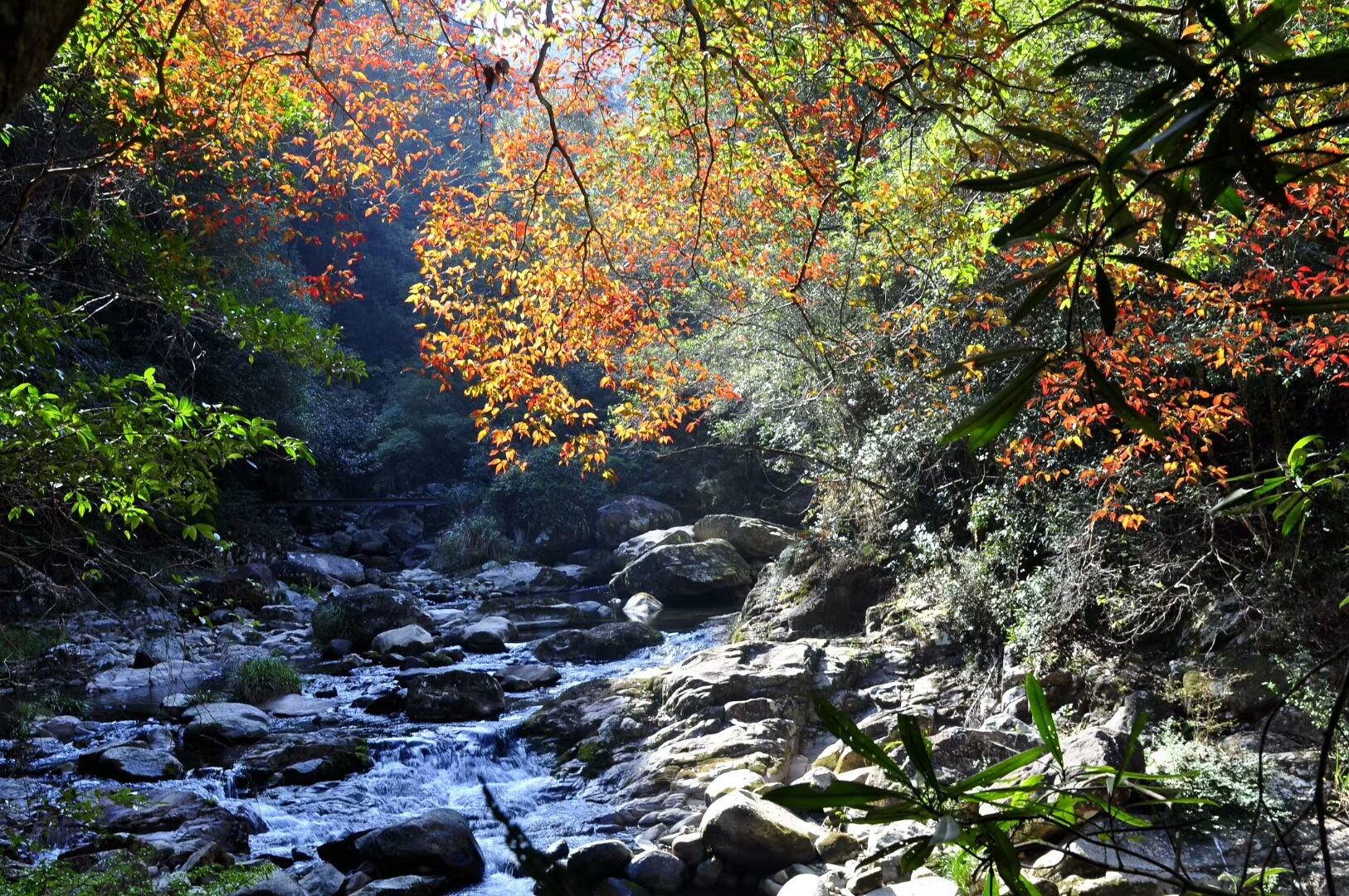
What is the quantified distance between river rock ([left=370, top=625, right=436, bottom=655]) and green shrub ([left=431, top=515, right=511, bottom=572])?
6068 mm

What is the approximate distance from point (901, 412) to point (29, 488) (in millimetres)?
6599

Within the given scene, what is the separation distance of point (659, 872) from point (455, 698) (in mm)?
3763

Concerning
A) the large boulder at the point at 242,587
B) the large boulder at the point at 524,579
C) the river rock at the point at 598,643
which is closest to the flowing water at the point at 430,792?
the river rock at the point at 598,643

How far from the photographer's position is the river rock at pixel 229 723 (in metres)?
7.28

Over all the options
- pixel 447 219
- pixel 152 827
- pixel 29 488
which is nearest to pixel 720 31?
pixel 447 219

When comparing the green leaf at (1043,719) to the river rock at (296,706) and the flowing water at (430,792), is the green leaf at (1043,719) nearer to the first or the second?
the flowing water at (430,792)

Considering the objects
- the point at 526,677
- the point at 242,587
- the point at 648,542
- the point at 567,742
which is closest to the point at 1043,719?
the point at 567,742

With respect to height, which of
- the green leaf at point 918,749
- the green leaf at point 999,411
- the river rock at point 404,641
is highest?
the green leaf at point 999,411

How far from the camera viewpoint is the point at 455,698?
26.9 feet

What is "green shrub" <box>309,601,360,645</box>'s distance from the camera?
10969 millimetres

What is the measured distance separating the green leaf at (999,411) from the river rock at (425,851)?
5.54m

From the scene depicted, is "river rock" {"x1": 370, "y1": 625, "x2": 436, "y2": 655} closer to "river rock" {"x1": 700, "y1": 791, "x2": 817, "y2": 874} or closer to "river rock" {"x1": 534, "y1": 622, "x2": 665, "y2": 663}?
"river rock" {"x1": 534, "y1": 622, "x2": 665, "y2": 663}

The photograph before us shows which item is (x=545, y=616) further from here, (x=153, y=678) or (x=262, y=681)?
(x=153, y=678)

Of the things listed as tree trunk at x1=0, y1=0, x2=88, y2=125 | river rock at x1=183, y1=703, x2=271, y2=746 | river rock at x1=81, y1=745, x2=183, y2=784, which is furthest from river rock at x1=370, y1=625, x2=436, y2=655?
tree trunk at x1=0, y1=0, x2=88, y2=125
